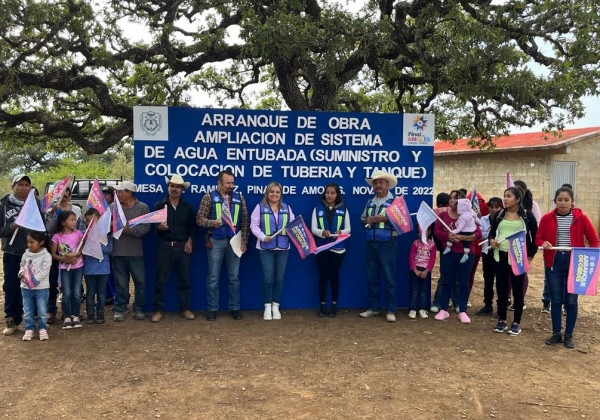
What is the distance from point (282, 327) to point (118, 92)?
7.89m

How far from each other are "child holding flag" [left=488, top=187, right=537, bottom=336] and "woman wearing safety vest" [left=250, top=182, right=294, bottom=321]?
246 cm

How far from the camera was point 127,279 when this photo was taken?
6.12 metres

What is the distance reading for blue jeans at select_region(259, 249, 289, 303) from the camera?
6172 mm

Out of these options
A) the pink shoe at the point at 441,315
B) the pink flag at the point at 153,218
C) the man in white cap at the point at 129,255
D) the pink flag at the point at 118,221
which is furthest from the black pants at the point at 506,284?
the pink flag at the point at 118,221

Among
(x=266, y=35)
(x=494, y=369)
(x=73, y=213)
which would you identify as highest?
(x=266, y=35)

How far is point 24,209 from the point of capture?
5.20 meters

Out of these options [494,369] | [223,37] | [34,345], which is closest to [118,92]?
[223,37]

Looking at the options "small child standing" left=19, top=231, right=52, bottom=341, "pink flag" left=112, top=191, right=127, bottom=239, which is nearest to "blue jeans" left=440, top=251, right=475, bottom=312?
"pink flag" left=112, top=191, right=127, bottom=239

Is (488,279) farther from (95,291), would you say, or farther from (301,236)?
(95,291)

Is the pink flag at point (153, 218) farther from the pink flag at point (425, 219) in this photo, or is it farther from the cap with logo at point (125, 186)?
the pink flag at point (425, 219)

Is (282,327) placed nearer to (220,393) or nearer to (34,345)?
(220,393)

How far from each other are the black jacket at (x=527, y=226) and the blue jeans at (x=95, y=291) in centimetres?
460

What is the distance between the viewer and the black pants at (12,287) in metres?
5.48

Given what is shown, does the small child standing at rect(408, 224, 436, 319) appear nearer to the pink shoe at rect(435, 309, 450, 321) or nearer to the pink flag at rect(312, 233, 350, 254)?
the pink shoe at rect(435, 309, 450, 321)
